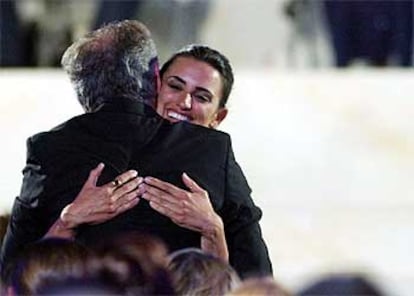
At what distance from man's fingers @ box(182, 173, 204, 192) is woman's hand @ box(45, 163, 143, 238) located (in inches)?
4.0

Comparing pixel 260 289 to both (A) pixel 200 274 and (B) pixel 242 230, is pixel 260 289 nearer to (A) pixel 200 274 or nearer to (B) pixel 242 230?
(A) pixel 200 274

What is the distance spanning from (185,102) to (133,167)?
30cm

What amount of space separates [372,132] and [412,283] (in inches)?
47.7

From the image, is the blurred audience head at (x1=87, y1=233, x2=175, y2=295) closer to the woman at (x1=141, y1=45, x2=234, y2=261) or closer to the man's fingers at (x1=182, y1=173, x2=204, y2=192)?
the man's fingers at (x1=182, y1=173, x2=204, y2=192)

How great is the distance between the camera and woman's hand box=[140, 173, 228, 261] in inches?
150

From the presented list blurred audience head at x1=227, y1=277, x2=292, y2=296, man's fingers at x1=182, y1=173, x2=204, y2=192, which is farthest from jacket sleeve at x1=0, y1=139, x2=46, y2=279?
blurred audience head at x1=227, y1=277, x2=292, y2=296

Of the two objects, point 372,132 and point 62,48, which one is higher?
point 62,48

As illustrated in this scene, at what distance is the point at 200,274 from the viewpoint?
3393 millimetres

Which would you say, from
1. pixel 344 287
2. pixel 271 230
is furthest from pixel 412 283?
pixel 344 287

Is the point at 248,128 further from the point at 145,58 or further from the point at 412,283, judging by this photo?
the point at 145,58

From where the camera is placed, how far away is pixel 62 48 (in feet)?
23.2

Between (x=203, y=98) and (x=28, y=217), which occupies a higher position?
(x=203, y=98)

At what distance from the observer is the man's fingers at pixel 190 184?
3.83 metres

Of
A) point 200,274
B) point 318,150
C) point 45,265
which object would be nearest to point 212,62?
point 200,274
